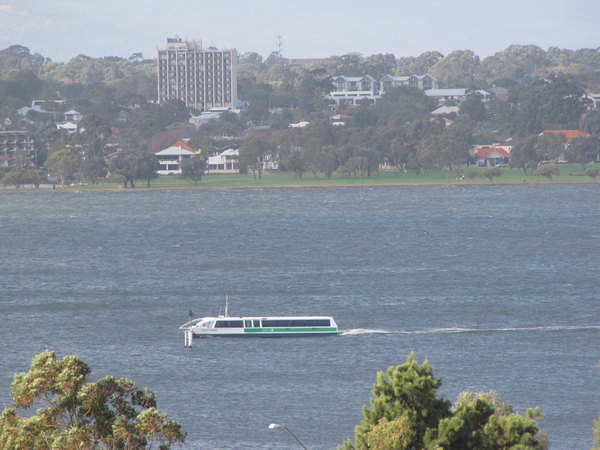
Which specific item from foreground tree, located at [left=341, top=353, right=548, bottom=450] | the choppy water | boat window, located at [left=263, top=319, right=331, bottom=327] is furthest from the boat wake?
foreground tree, located at [left=341, top=353, right=548, bottom=450]

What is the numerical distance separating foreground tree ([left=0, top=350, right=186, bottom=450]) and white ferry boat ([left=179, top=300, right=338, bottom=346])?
137 ft

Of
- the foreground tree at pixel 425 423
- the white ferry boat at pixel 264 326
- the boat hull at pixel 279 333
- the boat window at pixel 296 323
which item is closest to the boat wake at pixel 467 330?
the boat hull at pixel 279 333

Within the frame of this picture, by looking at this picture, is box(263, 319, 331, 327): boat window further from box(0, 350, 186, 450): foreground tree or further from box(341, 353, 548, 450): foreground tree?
box(341, 353, 548, 450): foreground tree

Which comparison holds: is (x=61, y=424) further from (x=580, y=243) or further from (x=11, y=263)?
(x=580, y=243)

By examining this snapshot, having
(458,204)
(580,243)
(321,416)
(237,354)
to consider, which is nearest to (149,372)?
(237,354)

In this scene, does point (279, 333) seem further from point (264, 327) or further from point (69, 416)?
point (69, 416)

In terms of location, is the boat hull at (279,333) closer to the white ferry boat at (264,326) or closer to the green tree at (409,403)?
the white ferry boat at (264,326)

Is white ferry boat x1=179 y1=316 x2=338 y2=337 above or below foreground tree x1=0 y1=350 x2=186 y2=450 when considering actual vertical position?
below

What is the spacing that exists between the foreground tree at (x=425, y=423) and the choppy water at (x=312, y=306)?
853 inches

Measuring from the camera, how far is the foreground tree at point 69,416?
27.4m

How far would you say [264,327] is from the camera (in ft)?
231

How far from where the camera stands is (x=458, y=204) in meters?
180

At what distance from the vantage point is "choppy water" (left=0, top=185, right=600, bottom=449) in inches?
2175

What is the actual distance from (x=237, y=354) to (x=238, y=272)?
119ft
